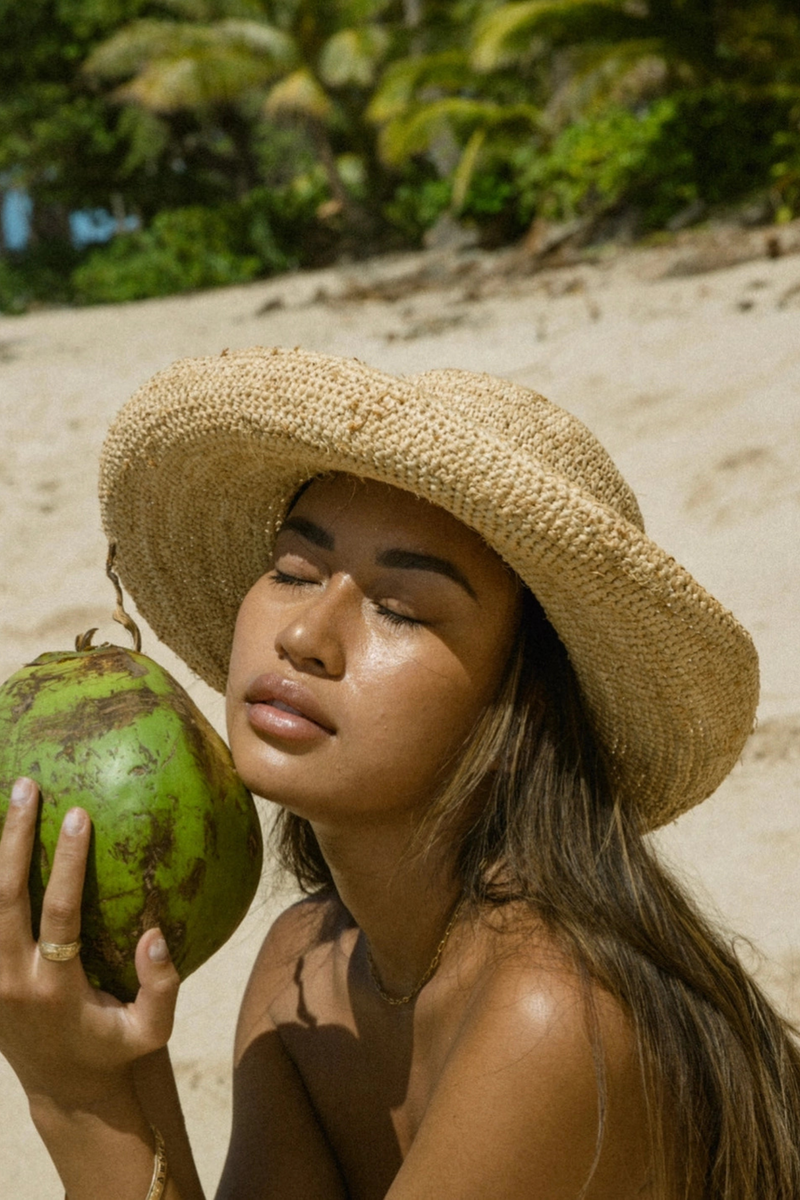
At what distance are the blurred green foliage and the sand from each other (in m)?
3.44

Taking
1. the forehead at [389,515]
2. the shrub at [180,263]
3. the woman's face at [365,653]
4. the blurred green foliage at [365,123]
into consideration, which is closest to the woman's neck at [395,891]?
the woman's face at [365,653]

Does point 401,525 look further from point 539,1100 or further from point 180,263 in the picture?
point 180,263

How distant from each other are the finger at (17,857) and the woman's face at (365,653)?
30 centimetres

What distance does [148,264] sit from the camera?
19.7 m

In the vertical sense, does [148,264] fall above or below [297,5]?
below

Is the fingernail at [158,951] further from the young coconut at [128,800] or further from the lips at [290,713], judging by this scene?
the lips at [290,713]

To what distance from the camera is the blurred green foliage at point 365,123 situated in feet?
41.0

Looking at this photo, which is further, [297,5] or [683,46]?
[297,5]

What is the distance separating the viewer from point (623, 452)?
516 cm

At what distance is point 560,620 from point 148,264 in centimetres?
1948

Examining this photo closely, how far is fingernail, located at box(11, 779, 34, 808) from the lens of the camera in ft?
4.65

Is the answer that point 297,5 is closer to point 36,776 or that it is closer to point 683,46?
point 683,46

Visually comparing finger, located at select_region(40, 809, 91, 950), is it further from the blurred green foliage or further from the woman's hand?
the blurred green foliage

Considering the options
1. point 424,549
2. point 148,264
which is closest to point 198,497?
point 424,549
